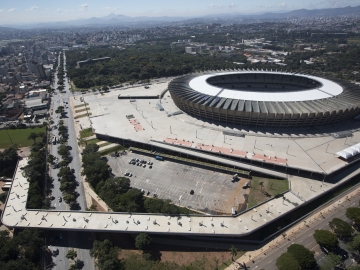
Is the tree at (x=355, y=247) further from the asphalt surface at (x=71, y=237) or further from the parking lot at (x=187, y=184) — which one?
the asphalt surface at (x=71, y=237)

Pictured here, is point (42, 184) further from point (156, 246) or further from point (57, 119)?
point (57, 119)

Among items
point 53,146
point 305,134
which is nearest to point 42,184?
point 53,146

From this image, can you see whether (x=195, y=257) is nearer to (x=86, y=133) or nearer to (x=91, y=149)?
(x=91, y=149)

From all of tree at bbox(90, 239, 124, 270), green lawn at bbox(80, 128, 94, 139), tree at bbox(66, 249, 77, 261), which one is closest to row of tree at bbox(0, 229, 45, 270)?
tree at bbox(66, 249, 77, 261)

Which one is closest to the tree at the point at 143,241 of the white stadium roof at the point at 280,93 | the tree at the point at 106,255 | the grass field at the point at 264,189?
the tree at the point at 106,255

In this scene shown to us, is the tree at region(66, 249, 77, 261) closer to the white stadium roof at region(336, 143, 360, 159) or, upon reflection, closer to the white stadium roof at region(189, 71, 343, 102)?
the white stadium roof at region(189, 71, 343, 102)

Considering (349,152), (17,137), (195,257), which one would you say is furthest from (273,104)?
(17,137)
